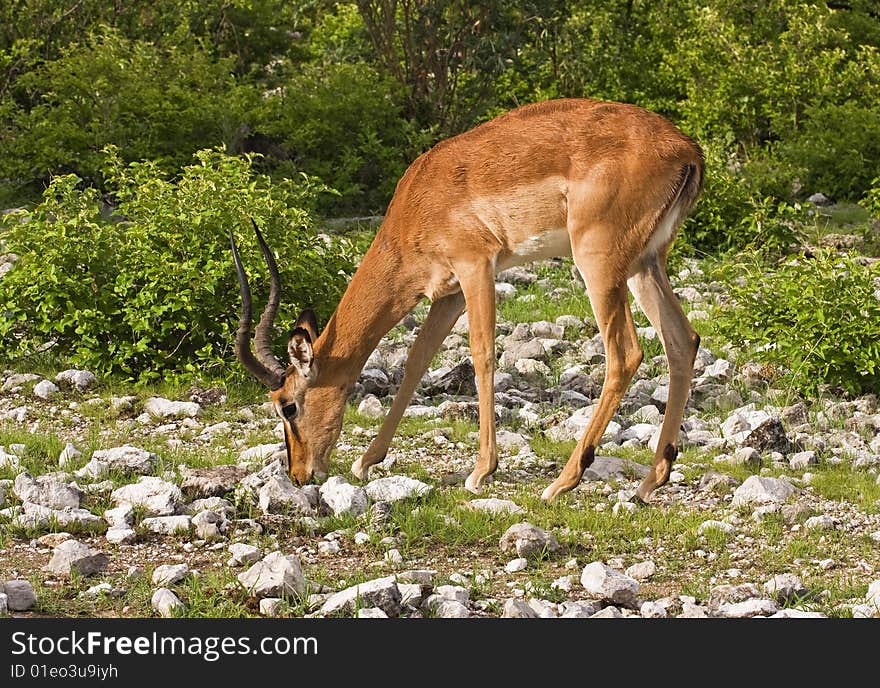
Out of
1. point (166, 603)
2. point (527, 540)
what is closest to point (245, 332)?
point (527, 540)

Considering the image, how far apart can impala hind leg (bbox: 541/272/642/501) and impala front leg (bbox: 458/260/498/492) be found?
1.30 feet

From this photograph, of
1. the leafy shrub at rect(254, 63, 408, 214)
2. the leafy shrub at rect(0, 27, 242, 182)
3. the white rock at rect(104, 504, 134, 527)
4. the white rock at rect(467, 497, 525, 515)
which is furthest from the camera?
the leafy shrub at rect(254, 63, 408, 214)

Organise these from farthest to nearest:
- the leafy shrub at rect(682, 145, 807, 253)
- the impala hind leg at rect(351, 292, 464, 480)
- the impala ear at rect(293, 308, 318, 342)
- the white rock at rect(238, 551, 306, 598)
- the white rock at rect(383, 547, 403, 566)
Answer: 1. the leafy shrub at rect(682, 145, 807, 253)
2. the impala hind leg at rect(351, 292, 464, 480)
3. the impala ear at rect(293, 308, 318, 342)
4. the white rock at rect(383, 547, 403, 566)
5. the white rock at rect(238, 551, 306, 598)

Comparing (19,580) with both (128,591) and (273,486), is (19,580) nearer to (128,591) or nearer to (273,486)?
(128,591)

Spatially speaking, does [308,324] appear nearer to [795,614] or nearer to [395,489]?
[395,489]

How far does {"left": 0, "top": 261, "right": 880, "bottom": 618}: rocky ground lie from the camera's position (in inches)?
233

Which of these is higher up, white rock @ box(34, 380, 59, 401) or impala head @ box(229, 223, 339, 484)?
impala head @ box(229, 223, 339, 484)

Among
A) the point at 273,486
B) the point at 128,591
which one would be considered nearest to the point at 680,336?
the point at 273,486

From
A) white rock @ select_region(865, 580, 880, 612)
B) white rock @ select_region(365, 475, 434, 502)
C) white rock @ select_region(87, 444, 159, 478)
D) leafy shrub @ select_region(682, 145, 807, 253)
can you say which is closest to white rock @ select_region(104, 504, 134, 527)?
white rock @ select_region(87, 444, 159, 478)

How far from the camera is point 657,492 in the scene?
767 centimetres

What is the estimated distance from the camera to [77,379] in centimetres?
943

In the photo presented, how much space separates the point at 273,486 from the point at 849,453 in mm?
3521

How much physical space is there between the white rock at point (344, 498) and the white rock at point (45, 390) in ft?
9.34

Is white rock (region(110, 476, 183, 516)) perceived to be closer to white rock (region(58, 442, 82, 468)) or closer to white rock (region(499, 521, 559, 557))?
white rock (region(58, 442, 82, 468))
